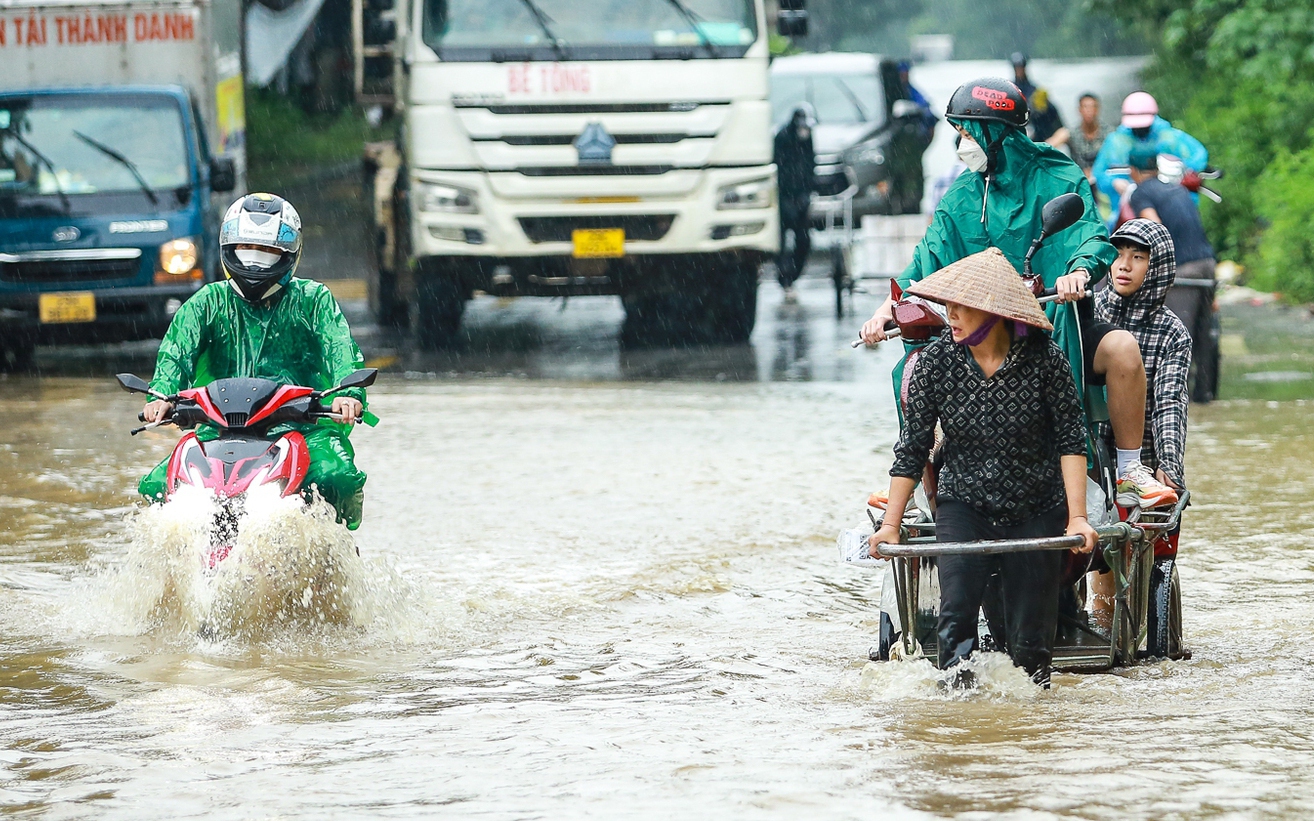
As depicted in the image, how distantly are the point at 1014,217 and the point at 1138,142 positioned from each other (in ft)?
22.0

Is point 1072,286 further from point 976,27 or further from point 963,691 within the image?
point 976,27

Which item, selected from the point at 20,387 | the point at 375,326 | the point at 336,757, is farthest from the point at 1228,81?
the point at 336,757

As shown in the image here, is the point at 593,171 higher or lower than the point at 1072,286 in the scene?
higher

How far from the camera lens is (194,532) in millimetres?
6906

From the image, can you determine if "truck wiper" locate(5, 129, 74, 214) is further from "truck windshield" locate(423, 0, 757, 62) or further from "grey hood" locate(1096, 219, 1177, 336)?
"grey hood" locate(1096, 219, 1177, 336)

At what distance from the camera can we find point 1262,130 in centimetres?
2280

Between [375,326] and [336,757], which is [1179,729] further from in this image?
[375,326]

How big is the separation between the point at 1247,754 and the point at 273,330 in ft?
12.3

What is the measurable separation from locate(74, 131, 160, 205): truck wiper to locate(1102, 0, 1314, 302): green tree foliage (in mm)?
10044

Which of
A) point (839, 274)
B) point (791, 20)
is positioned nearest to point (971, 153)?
point (791, 20)

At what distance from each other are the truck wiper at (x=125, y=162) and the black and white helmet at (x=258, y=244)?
8.61m

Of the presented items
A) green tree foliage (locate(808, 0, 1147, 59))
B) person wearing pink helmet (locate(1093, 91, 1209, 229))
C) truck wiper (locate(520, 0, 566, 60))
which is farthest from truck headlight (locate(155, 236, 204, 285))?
green tree foliage (locate(808, 0, 1147, 59))

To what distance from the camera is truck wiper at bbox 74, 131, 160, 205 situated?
15523 millimetres

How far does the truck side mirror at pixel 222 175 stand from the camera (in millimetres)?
15328
